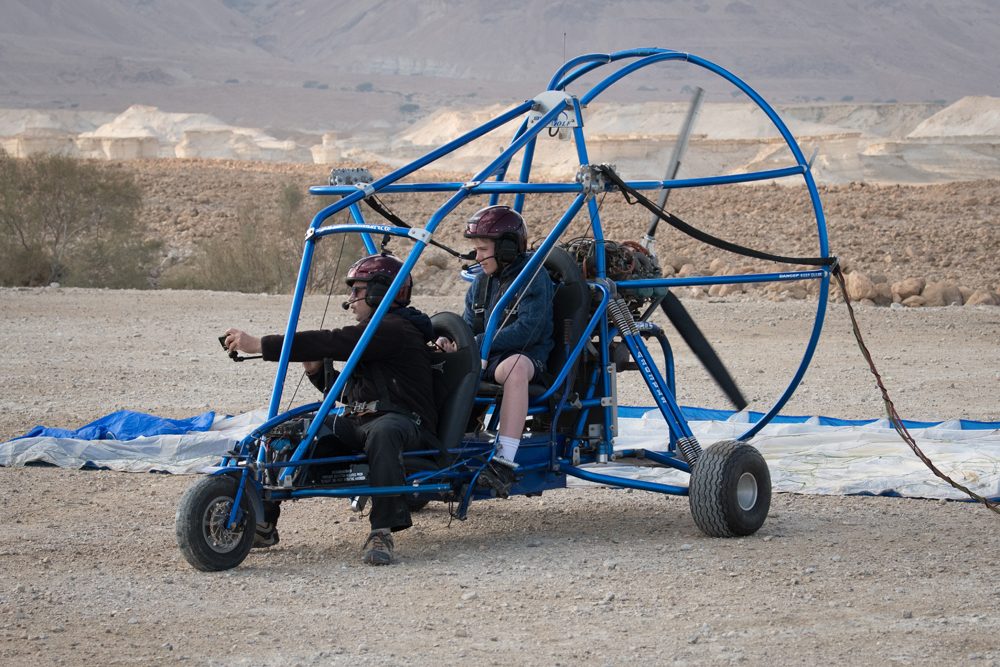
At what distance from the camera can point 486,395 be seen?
8820 millimetres

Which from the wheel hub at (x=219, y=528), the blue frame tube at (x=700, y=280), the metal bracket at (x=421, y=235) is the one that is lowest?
the wheel hub at (x=219, y=528)

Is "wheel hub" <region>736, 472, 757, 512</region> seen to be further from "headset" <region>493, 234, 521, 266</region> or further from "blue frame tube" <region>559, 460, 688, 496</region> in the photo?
"headset" <region>493, 234, 521, 266</region>


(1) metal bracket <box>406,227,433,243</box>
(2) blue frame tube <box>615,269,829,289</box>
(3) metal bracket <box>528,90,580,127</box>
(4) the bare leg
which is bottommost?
(4) the bare leg

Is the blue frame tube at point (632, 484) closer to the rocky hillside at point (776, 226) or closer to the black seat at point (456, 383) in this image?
the black seat at point (456, 383)

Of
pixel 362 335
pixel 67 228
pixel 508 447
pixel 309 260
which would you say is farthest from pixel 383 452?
pixel 67 228

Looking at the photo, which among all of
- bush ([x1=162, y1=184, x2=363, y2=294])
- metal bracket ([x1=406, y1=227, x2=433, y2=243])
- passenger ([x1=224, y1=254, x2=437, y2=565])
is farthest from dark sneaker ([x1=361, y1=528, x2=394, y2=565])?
bush ([x1=162, y1=184, x2=363, y2=294])

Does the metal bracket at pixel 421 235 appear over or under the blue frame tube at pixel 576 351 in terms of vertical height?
over

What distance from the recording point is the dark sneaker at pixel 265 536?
26.5 feet

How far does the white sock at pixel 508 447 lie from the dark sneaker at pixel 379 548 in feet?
2.81

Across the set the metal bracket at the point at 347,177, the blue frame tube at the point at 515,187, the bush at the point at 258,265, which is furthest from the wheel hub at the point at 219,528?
the bush at the point at 258,265

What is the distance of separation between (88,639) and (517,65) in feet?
645

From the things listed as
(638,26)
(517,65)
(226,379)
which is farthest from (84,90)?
(226,379)

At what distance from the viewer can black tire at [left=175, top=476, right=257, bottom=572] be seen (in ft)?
24.6

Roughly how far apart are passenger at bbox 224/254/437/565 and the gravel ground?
1.04 ft
